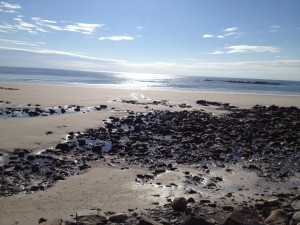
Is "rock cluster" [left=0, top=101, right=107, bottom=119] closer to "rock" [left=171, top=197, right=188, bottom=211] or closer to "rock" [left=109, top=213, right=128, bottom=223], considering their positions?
"rock" [left=109, top=213, right=128, bottom=223]

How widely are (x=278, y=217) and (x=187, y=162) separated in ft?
18.5

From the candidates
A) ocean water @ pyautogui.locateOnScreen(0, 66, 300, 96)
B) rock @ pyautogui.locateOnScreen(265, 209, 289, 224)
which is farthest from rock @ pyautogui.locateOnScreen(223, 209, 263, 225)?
ocean water @ pyautogui.locateOnScreen(0, 66, 300, 96)

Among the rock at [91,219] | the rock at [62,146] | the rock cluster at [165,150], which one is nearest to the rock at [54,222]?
the rock at [91,219]

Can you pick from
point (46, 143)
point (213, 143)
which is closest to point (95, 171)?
point (46, 143)

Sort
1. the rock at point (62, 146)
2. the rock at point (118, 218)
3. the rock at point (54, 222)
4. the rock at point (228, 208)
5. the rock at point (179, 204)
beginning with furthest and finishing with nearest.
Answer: the rock at point (62, 146)
the rock at point (228, 208)
the rock at point (179, 204)
the rock at point (118, 218)
the rock at point (54, 222)

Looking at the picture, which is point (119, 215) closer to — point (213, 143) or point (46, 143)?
point (46, 143)

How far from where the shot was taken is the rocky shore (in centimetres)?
762

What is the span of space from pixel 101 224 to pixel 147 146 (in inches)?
312

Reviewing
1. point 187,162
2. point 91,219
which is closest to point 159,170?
point 187,162

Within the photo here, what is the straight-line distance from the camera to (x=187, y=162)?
493 inches

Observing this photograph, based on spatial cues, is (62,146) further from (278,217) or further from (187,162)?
(278,217)

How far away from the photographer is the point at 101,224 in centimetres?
707

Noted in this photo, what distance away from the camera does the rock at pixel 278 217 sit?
6.96 metres

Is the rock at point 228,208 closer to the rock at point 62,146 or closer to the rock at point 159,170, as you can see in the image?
the rock at point 159,170
